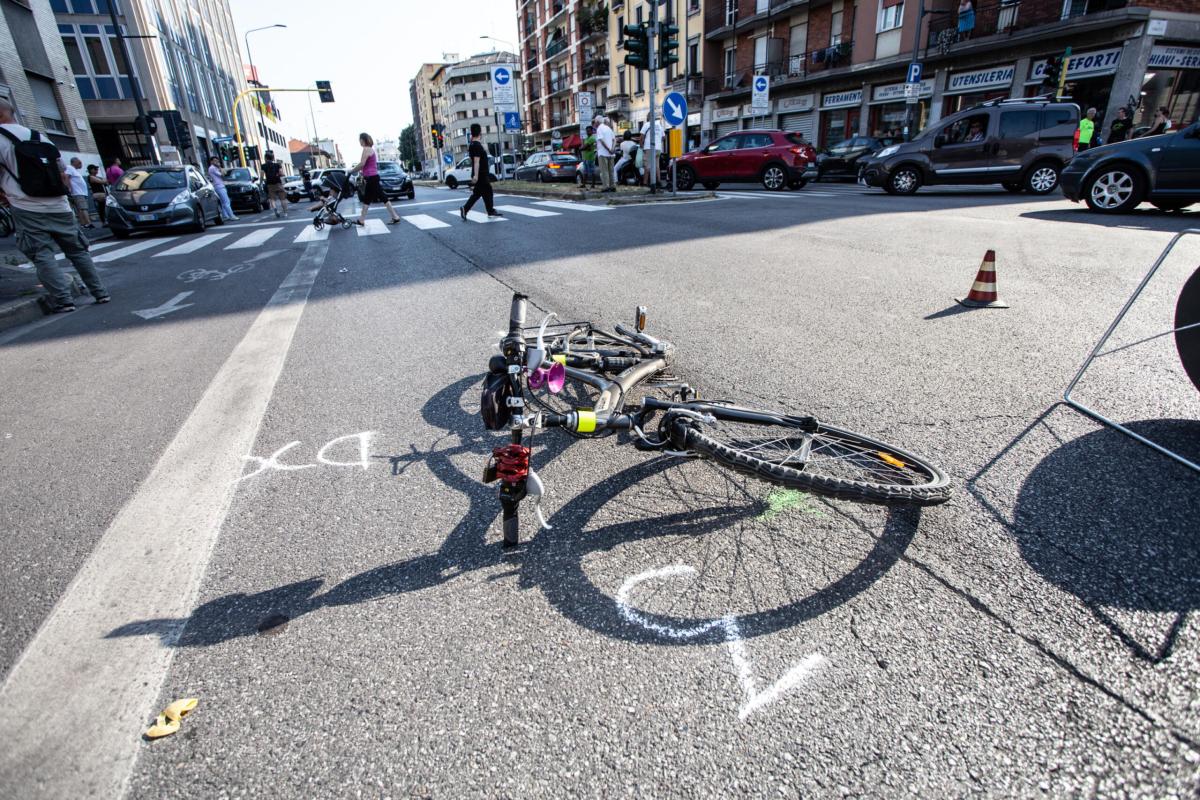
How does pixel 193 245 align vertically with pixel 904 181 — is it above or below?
below

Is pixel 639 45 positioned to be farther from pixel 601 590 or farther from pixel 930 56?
pixel 601 590

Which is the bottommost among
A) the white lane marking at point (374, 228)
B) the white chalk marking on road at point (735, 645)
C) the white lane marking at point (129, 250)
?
the white chalk marking on road at point (735, 645)

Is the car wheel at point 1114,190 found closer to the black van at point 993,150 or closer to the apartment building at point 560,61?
the black van at point 993,150

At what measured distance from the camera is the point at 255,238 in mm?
12500

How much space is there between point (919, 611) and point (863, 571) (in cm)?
20

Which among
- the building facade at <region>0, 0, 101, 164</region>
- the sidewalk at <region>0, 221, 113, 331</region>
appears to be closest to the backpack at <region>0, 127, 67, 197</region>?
the sidewalk at <region>0, 221, 113, 331</region>

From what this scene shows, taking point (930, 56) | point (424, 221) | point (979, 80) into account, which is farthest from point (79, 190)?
point (979, 80)

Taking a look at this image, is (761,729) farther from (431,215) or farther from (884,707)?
(431,215)

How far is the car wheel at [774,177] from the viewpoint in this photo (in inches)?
717

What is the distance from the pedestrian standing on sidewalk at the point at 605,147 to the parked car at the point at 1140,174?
33.0 feet

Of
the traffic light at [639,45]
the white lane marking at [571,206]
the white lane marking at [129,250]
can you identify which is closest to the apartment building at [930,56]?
the traffic light at [639,45]

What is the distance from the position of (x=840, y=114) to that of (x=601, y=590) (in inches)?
1431

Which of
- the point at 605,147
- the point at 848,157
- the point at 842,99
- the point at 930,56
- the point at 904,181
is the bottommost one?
the point at 904,181

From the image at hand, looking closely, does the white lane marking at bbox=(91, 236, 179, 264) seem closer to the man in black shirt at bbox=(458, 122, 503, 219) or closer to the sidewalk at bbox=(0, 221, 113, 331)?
the sidewalk at bbox=(0, 221, 113, 331)
